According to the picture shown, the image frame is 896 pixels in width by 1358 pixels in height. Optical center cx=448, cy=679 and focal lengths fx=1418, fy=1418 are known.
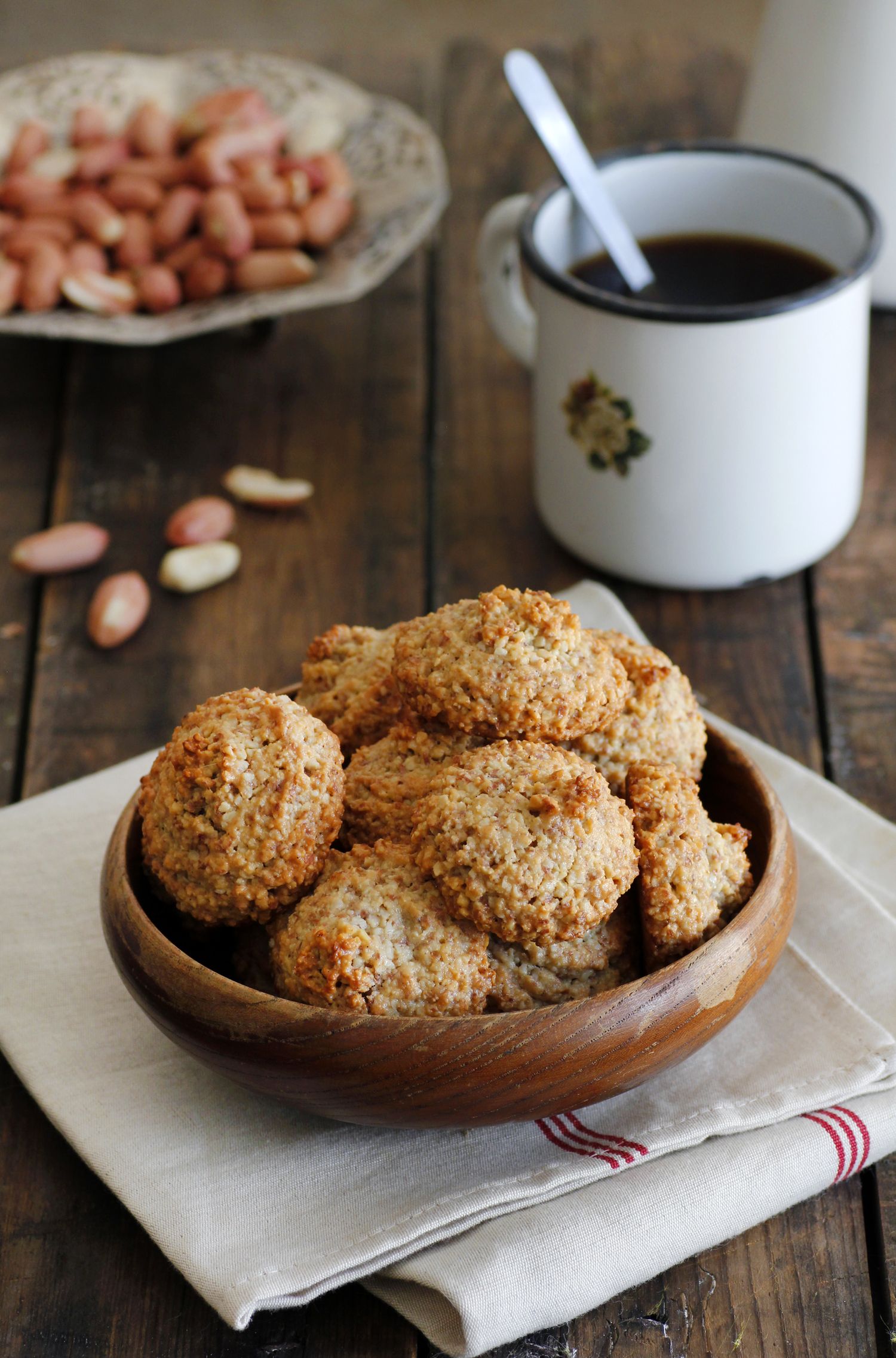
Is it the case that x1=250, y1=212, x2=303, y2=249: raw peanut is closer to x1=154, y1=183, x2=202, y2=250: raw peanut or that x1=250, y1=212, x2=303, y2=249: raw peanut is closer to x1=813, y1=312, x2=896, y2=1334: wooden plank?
x1=154, y1=183, x2=202, y2=250: raw peanut

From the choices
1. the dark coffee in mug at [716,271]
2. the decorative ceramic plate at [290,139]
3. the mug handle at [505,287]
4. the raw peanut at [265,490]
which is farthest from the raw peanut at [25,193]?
the dark coffee in mug at [716,271]

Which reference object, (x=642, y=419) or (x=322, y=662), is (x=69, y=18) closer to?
(x=642, y=419)

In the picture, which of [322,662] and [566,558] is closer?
[322,662]

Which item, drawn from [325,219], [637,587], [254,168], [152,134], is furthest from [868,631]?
[152,134]

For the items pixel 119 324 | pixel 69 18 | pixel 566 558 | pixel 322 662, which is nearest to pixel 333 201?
pixel 119 324

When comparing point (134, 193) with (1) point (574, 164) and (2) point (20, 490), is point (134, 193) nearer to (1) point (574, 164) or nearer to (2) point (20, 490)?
(2) point (20, 490)

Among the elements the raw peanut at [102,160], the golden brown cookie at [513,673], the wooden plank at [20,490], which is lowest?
the wooden plank at [20,490]

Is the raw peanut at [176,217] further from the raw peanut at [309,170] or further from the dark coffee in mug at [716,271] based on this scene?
the dark coffee in mug at [716,271]
